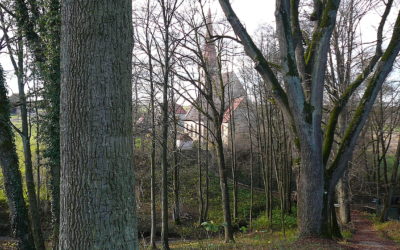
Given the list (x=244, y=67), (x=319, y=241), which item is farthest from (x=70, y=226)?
(x=244, y=67)

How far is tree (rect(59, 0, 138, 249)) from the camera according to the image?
8.63 ft

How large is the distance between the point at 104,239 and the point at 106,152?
0.66 m

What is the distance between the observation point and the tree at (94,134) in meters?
2.63

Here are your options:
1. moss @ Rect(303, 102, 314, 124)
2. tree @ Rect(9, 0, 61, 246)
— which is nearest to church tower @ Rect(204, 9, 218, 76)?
tree @ Rect(9, 0, 61, 246)

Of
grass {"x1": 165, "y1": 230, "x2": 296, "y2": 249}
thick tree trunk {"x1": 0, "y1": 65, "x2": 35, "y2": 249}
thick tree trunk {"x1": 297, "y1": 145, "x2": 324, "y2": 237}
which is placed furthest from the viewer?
thick tree trunk {"x1": 0, "y1": 65, "x2": 35, "y2": 249}

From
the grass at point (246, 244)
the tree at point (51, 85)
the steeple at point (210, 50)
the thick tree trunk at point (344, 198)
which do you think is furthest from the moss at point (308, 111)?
the thick tree trunk at point (344, 198)

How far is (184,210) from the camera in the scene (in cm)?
2647

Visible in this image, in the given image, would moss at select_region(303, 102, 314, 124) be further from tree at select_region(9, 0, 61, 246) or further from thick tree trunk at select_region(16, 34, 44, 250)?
thick tree trunk at select_region(16, 34, 44, 250)

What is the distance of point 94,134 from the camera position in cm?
264

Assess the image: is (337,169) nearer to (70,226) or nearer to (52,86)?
(70,226)

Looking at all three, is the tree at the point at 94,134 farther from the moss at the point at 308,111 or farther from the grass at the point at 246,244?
the moss at the point at 308,111

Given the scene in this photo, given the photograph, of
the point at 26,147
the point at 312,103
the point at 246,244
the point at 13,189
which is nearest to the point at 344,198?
the point at 246,244

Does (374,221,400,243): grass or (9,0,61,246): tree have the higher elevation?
(9,0,61,246): tree

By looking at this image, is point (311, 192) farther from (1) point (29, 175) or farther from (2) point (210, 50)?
(1) point (29, 175)
